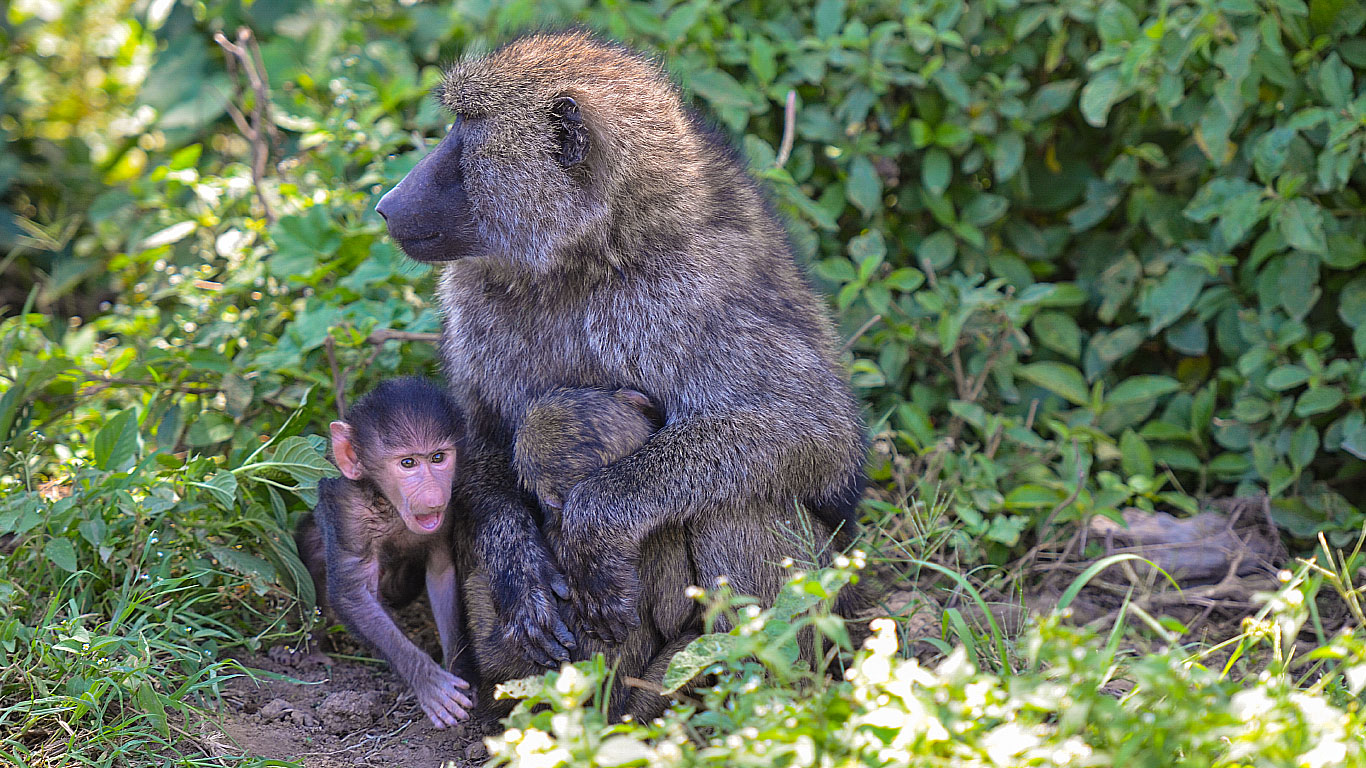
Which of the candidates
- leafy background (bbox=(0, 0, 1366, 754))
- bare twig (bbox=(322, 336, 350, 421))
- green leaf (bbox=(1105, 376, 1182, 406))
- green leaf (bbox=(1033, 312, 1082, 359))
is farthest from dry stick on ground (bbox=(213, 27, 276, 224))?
green leaf (bbox=(1105, 376, 1182, 406))

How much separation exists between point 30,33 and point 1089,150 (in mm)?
4377

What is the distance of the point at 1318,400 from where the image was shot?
9.82ft

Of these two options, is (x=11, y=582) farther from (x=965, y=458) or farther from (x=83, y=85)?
(x=83, y=85)

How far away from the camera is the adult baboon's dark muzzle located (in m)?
2.29

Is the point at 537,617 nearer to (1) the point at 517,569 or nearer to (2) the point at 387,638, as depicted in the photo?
(1) the point at 517,569

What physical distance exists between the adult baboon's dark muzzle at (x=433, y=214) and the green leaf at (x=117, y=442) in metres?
0.87

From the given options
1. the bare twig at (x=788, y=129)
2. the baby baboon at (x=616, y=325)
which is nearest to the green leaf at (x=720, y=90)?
the bare twig at (x=788, y=129)

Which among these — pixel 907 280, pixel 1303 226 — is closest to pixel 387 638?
pixel 907 280

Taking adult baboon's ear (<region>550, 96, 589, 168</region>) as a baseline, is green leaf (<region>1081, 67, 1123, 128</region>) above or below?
below

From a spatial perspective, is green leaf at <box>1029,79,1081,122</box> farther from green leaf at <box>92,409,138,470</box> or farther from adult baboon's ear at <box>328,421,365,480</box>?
green leaf at <box>92,409,138,470</box>

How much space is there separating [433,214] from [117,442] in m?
0.99

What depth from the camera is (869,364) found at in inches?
124

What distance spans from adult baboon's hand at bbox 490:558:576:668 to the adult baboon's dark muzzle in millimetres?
658

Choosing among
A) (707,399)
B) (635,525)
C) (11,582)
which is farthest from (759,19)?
(11,582)
